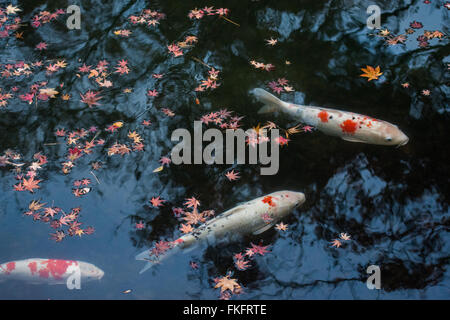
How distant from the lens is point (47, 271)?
4.40 meters

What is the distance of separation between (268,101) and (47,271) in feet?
13.2

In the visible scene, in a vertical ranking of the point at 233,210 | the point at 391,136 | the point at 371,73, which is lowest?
the point at 233,210

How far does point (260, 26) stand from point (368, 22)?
2.32 m

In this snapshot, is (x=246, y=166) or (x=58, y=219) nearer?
(x=58, y=219)

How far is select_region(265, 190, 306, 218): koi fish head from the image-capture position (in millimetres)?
4832

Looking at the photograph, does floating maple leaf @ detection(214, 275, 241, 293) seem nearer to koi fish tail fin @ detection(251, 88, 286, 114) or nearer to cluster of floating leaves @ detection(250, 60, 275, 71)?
koi fish tail fin @ detection(251, 88, 286, 114)

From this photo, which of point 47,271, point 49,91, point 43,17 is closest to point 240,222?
point 47,271

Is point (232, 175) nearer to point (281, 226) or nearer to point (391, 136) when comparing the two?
point (281, 226)

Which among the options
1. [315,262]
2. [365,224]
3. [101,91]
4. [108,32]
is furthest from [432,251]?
[108,32]

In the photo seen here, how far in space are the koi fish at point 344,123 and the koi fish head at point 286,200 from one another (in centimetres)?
129

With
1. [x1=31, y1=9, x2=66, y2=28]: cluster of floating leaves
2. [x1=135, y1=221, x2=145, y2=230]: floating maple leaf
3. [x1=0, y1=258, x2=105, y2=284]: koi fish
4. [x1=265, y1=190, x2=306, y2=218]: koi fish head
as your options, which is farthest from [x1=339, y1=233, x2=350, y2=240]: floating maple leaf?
[x1=31, y1=9, x2=66, y2=28]: cluster of floating leaves

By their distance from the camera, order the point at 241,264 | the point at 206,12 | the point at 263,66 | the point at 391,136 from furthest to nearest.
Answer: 1. the point at 206,12
2. the point at 263,66
3. the point at 391,136
4. the point at 241,264

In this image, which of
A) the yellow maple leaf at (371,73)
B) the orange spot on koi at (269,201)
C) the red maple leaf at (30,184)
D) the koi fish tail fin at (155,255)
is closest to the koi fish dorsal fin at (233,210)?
the orange spot on koi at (269,201)

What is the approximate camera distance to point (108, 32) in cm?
824
